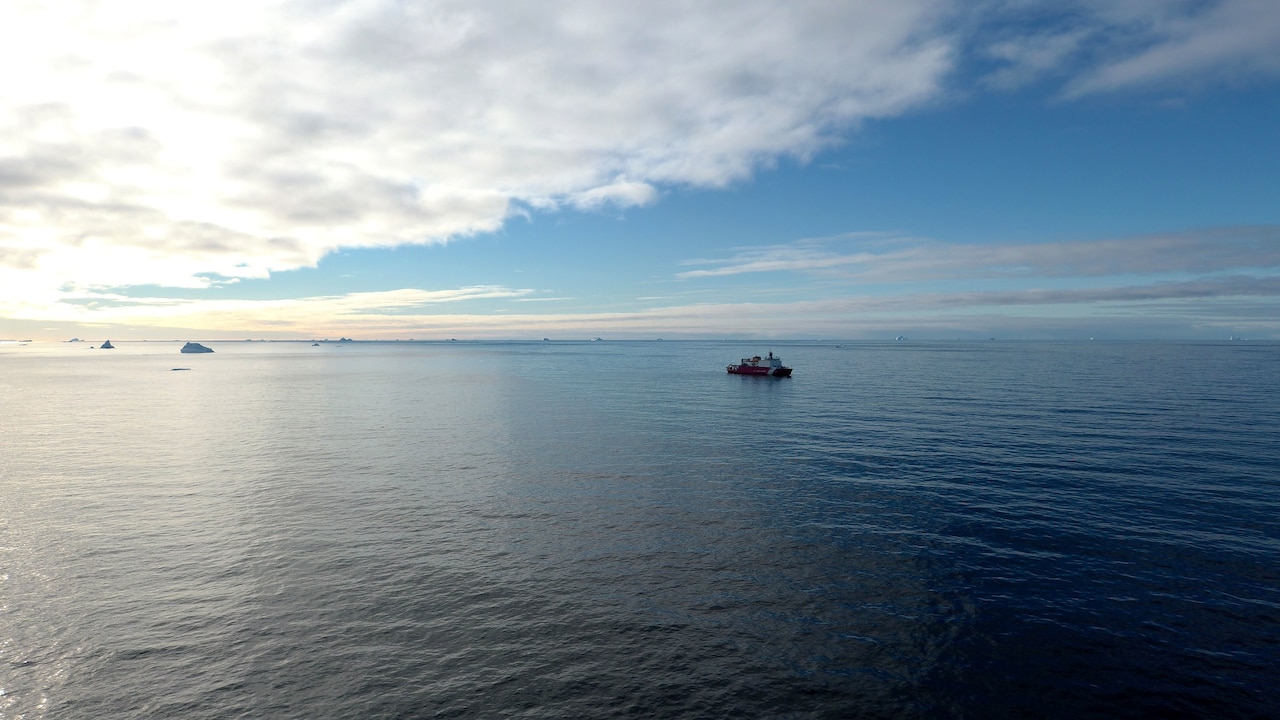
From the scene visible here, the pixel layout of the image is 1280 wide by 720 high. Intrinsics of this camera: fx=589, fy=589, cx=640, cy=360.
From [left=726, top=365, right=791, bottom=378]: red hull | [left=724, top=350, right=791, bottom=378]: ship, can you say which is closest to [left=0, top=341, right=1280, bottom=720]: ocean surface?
[left=726, top=365, right=791, bottom=378]: red hull

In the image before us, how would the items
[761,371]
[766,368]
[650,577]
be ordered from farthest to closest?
[761,371] < [766,368] < [650,577]

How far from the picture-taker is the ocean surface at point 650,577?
2156 cm

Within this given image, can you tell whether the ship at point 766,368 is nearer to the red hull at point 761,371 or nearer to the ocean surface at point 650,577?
the red hull at point 761,371

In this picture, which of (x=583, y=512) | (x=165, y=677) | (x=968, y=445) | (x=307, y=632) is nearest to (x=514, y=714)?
(x=307, y=632)

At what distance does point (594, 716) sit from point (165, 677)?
650 inches

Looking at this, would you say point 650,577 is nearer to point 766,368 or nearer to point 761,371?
point 766,368

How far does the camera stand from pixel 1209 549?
A: 107ft

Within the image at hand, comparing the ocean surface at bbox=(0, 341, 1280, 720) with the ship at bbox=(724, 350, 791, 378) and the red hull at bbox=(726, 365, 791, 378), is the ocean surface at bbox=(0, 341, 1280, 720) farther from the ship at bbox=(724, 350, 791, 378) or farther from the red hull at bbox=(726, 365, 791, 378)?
the ship at bbox=(724, 350, 791, 378)

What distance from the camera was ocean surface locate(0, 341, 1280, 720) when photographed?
21562 millimetres

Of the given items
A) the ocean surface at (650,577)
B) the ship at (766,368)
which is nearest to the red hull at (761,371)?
the ship at (766,368)

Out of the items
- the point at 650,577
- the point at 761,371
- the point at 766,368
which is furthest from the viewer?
the point at 761,371

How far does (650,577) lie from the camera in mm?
30656

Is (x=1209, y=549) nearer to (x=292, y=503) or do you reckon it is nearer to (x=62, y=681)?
(x=62, y=681)

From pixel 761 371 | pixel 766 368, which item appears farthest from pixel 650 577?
pixel 761 371
